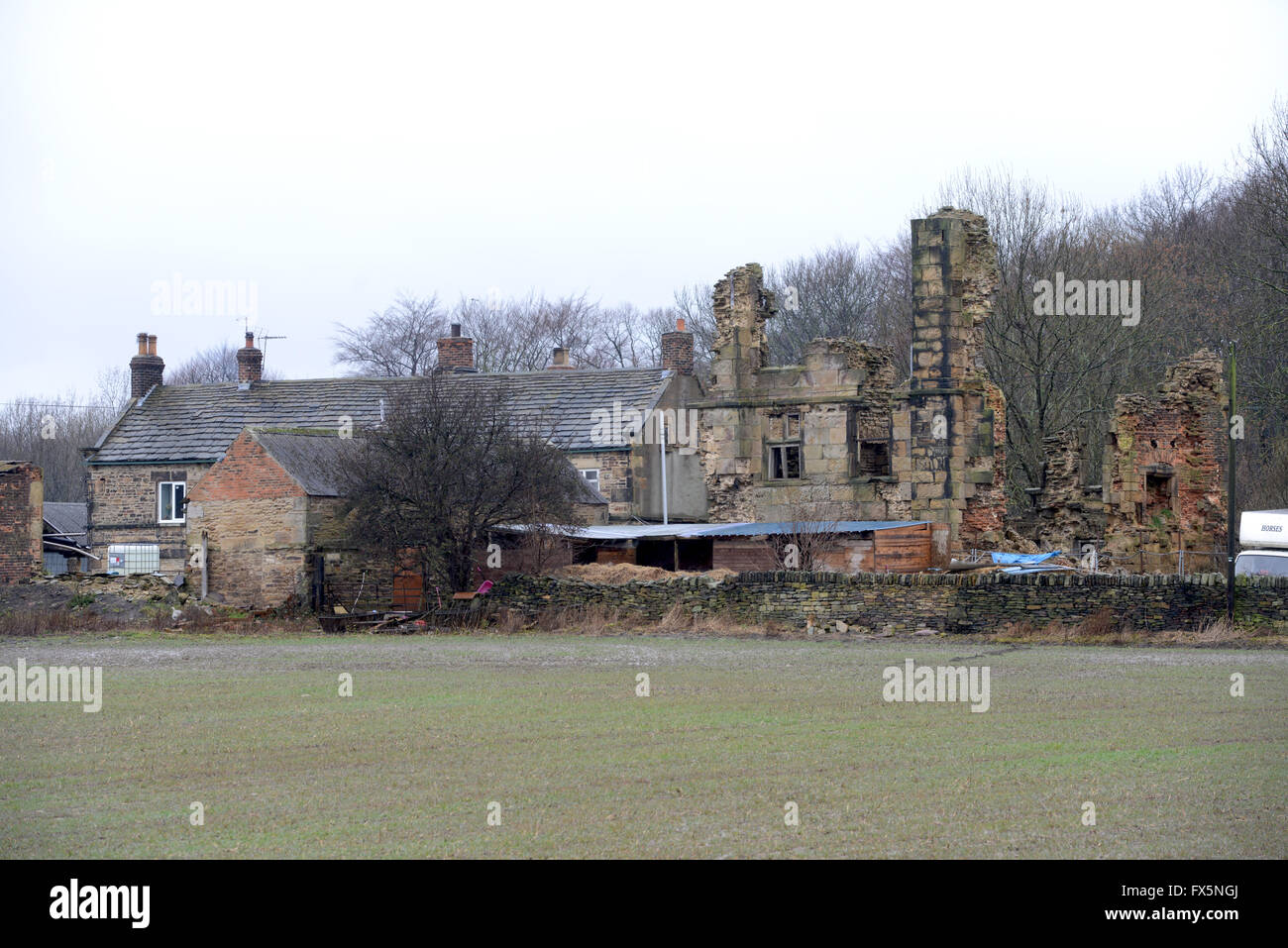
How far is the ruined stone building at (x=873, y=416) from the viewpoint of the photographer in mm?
37344

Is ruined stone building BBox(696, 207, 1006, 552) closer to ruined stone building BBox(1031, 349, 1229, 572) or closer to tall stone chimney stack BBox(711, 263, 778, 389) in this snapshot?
tall stone chimney stack BBox(711, 263, 778, 389)

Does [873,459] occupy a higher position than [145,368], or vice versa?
[145,368]

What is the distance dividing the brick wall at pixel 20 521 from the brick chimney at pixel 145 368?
46.3 feet

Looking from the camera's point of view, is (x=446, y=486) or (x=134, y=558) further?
(x=134, y=558)

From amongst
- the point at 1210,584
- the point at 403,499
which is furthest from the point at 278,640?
the point at 1210,584

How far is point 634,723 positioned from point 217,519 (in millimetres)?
23887

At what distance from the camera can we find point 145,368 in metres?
51.1

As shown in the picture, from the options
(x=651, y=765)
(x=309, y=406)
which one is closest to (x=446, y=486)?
(x=309, y=406)

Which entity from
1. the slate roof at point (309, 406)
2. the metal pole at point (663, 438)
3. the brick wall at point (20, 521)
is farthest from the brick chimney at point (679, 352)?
the brick wall at point (20, 521)

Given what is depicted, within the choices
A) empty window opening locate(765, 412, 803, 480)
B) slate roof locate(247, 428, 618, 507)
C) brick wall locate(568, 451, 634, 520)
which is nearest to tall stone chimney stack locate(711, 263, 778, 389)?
empty window opening locate(765, 412, 803, 480)

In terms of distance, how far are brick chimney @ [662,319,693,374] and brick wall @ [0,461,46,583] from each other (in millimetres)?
20641

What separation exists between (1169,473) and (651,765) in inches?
1169

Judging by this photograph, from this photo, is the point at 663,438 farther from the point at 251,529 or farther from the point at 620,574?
the point at 251,529
